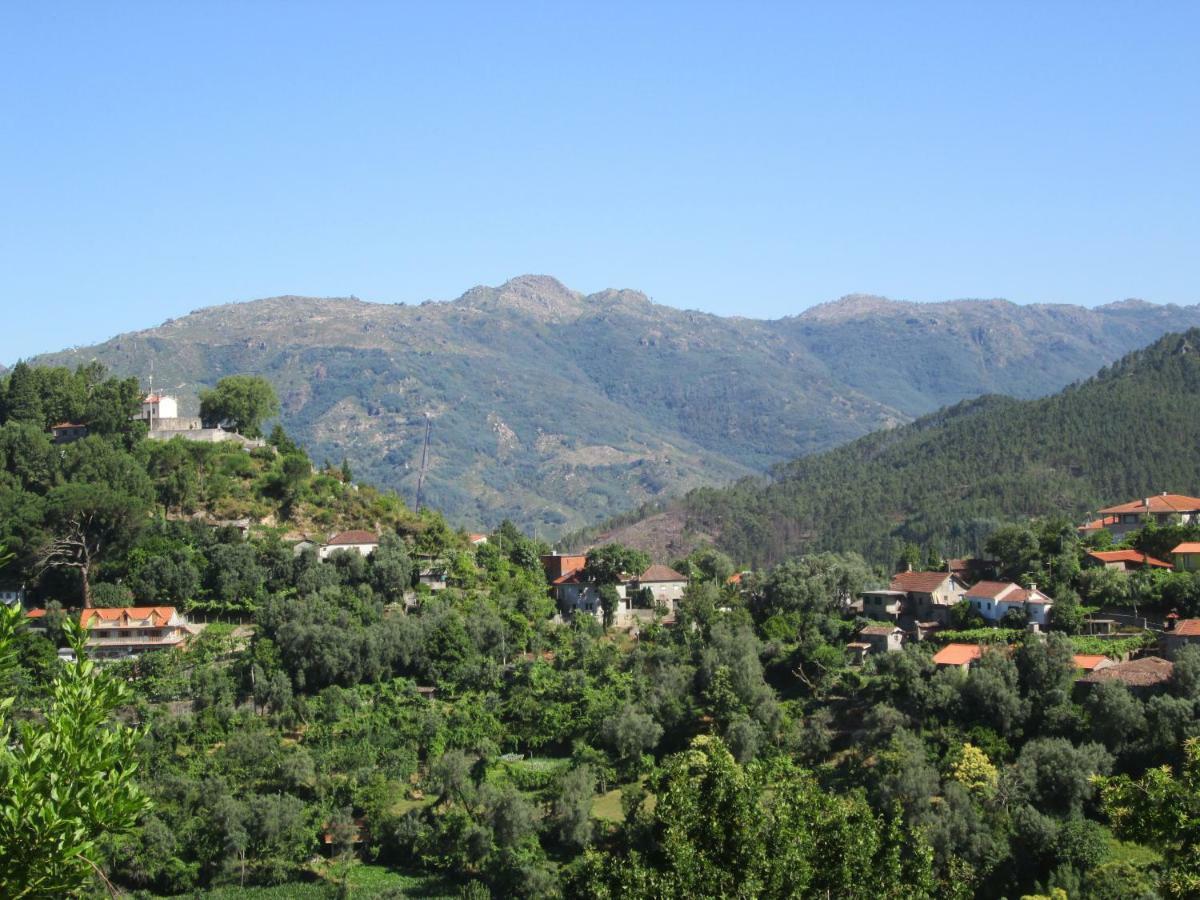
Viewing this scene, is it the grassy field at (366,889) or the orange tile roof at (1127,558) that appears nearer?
the grassy field at (366,889)

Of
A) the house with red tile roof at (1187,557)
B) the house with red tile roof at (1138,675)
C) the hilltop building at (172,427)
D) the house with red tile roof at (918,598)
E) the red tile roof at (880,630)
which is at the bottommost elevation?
the house with red tile roof at (1138,675)

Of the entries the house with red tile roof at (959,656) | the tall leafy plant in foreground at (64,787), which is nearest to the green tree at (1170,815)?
the tall leafy plant in foreground at (64,787)

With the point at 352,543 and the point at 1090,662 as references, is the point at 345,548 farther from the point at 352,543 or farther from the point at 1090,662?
the point at 1090,662

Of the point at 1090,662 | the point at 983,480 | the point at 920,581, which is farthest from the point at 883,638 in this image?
the point at 983,480

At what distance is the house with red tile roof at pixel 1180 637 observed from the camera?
165ft

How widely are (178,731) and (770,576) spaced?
2707 cm

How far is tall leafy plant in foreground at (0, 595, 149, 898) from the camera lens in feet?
41.2

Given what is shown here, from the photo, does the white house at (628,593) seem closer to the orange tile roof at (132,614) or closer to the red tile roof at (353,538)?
the red tile roof at (353,538)

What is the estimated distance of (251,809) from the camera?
4578cm

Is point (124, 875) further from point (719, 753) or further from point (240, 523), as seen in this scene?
point (719, 753)

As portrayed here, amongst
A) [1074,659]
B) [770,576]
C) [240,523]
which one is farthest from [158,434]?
[1074,659]

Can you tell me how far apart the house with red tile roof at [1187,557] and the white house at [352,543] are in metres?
35.6

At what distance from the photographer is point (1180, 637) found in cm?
5091

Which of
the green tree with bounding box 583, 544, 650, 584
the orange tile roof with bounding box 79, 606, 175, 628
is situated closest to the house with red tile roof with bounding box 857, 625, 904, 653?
the green tree with bounding box 583, 544, 650, 584
